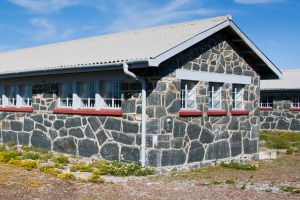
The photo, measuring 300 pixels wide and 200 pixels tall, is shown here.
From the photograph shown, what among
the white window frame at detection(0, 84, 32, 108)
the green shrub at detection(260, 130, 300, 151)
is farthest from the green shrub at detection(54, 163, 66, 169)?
the green shrub at detection(260, 130, 300, 151)

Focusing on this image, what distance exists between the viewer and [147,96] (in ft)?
37.4

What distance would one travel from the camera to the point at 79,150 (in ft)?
43.6

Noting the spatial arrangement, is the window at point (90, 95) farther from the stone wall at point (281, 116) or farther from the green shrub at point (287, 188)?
the stone wall at point (281, 116)

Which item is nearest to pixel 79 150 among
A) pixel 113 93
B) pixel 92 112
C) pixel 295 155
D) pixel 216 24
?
pixel 92 112

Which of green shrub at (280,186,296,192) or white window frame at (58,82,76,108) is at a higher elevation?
white window frame at (58,82,76,108)

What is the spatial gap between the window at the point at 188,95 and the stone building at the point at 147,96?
29mm

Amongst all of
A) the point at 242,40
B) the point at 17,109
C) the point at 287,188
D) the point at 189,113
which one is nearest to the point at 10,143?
the point at 17,109

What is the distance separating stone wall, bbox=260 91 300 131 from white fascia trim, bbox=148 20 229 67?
13.6 m

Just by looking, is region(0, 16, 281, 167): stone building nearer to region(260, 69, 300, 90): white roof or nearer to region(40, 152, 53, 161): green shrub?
region(40, 152, 53, 161): green shrub

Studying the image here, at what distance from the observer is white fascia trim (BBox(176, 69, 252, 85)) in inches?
475

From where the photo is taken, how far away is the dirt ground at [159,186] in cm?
860

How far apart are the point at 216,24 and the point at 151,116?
344 centimetres

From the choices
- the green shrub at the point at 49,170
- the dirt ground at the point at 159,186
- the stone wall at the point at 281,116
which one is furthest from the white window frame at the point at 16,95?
the stone wall at the point at 281,116

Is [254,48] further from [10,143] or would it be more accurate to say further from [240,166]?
[10,143]
